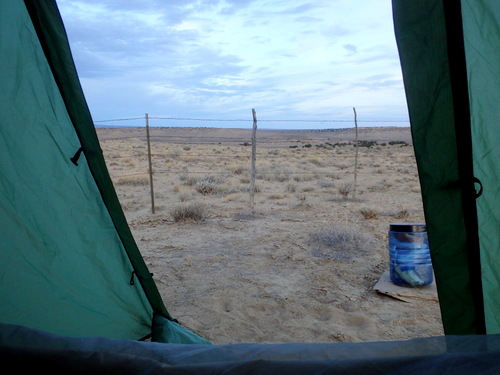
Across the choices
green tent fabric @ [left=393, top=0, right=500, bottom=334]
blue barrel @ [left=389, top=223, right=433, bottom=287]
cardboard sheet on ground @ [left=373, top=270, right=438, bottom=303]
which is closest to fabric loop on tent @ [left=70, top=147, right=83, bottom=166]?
green tent fabric @ [left=393, top=0, right=500, bottom=334]

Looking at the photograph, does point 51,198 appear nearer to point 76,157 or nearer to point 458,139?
point 76,157

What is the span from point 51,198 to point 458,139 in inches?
82.4

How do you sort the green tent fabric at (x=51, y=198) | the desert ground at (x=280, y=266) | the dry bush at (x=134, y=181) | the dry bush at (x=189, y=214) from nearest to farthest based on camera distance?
the green tent fabric at (x=51, y=198) → the desert ground at (x=280, y=266) → the dry bush at (x=189, y=214) → the dry bush at (x=134, y=181)

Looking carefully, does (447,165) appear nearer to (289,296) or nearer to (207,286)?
(289,296)

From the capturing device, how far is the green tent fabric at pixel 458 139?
171 cm

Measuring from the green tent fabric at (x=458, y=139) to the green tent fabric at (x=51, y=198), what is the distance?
157 cm

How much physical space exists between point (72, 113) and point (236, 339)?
97.3 inches

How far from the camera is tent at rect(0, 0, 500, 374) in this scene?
63.7 inches

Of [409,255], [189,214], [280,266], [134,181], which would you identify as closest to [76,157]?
[409,255]

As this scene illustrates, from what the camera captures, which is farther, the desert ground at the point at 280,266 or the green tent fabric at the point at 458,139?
the desert ground at the point at 280,266

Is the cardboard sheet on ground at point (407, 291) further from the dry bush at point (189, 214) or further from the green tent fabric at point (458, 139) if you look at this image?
the dry bush at point (189, 214)

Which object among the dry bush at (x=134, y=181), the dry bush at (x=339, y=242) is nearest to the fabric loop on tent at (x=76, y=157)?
the dry bush at (x=339, y=242)

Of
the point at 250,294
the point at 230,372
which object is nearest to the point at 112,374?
the point at 230,372

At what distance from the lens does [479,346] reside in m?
1.63
